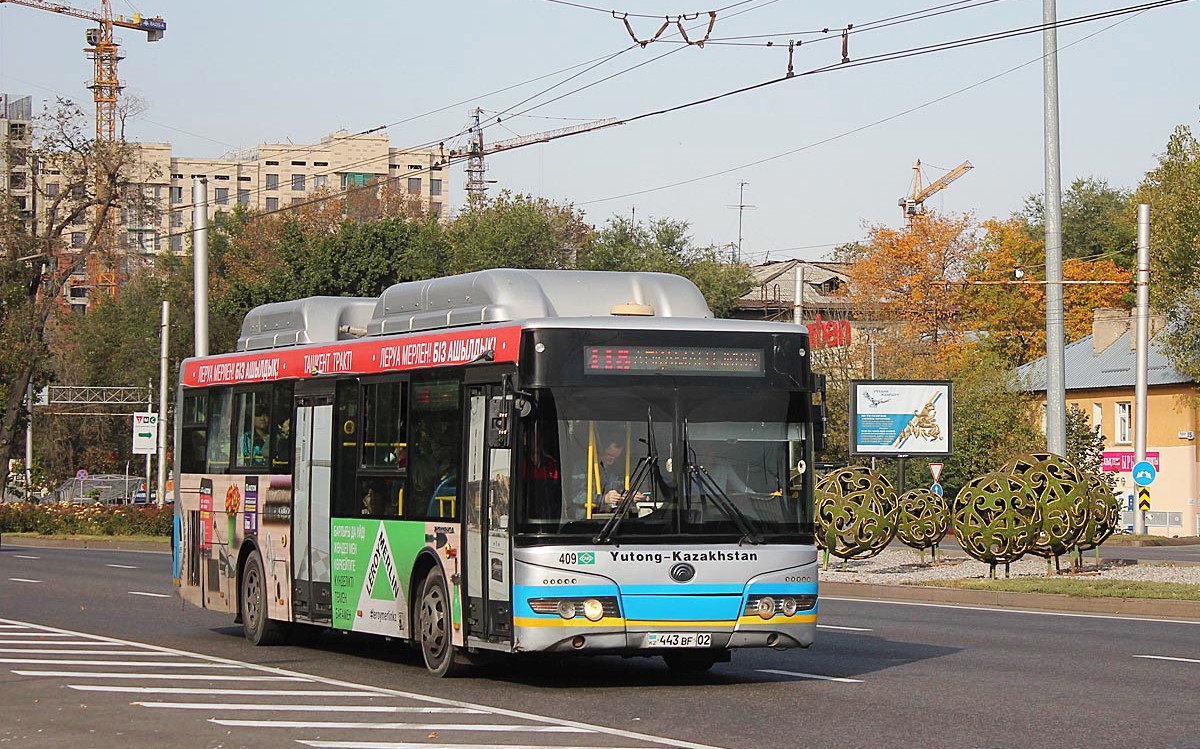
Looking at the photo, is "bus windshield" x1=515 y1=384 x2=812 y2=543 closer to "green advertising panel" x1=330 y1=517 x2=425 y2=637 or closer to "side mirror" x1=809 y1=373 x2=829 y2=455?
"side mirror" x1=809 y1=373 x2=829 y2=455

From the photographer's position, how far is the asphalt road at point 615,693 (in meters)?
11.1

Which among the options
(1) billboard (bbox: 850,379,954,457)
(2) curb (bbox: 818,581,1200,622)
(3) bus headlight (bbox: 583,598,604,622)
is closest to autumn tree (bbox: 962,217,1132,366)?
(1) billboard (bbox: 850,379,954,457)

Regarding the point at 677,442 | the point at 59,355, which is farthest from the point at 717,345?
the point at 59,355

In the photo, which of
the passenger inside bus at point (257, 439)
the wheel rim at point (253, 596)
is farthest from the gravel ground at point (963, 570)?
the passenger inside bus at point (257, 439)

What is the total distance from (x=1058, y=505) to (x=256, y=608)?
1424 centimetres

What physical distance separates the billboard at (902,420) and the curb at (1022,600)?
10.8 meters

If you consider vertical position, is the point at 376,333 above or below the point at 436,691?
above

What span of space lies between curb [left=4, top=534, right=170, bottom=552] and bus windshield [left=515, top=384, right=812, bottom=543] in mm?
33717

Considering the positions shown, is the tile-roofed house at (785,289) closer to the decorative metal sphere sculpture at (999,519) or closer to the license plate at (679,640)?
the decorative metal sphere sculpture at (999,519)

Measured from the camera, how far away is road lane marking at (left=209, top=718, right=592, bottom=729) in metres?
11.3

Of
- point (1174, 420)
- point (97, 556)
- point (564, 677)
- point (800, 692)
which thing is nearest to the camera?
point (800, 692)

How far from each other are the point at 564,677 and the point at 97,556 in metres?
29.0

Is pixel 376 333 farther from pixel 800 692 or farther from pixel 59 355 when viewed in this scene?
pixel 59 355

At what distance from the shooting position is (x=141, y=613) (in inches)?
885
